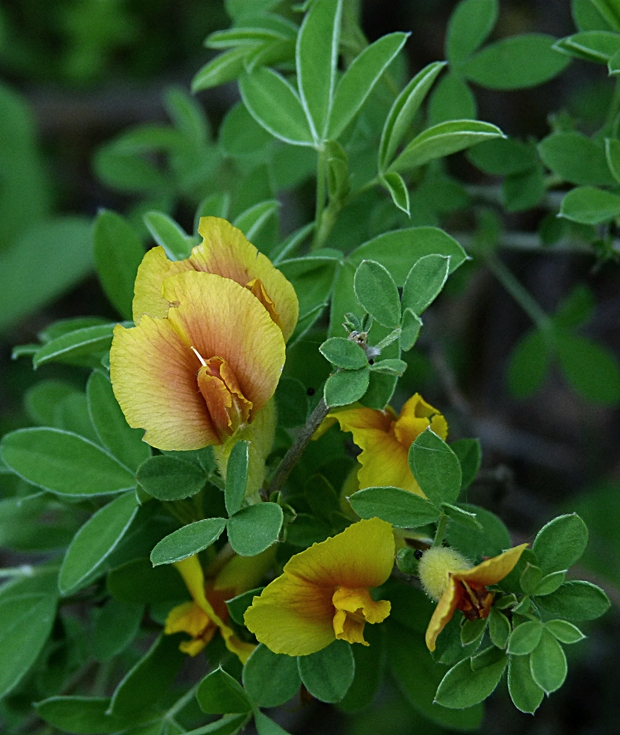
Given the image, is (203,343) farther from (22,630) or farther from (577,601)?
(22,630)

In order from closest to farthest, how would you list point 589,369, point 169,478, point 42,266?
point 169,478, point 589,369, point 42,266

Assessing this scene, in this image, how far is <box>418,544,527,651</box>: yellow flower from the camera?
0.85 metres

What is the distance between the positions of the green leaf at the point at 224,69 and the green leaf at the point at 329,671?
3.18ft

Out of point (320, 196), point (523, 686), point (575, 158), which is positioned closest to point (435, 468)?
point (523, 686)

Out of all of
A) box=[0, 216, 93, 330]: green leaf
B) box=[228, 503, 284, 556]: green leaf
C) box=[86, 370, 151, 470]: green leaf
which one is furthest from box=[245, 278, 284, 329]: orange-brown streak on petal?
box=[0, 216, 93, 330]: green leaf

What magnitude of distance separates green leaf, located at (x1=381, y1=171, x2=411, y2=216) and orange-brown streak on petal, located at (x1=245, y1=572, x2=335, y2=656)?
545 mm

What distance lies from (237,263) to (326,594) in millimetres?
429

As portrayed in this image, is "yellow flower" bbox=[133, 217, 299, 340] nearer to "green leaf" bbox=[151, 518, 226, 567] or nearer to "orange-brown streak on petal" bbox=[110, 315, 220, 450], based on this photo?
"orange-brown streak on petal" bbox=[110, 315, 220, 450]

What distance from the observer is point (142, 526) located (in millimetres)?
1274

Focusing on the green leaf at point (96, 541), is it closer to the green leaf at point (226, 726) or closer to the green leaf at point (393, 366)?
the green leaf at point (226, 726)

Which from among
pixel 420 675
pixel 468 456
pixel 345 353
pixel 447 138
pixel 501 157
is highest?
pixel 447 138

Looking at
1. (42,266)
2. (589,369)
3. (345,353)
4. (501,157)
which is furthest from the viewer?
(42,266)

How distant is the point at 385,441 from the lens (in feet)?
3.59

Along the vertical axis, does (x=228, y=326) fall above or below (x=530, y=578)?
above
